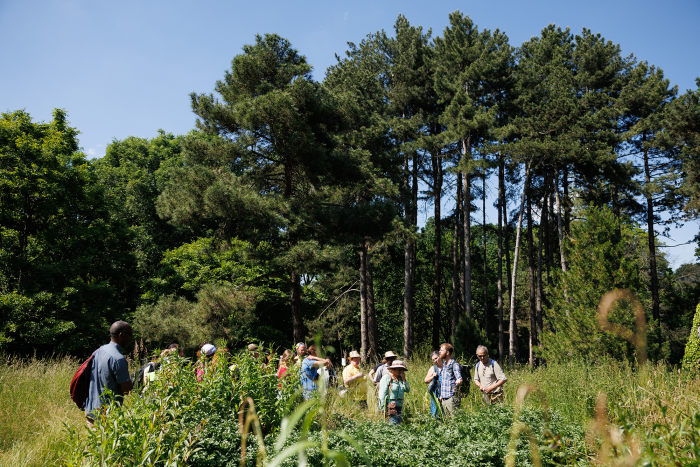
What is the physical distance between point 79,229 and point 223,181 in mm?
10327

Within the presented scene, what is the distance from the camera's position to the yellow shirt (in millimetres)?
5833

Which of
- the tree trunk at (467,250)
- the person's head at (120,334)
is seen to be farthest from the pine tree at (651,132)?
the person's head at (120,334)

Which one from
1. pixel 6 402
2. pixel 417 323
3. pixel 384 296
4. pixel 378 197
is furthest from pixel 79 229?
pixel 417 323

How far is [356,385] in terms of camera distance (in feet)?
20.0

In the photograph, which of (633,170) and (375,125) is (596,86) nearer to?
(633,170)

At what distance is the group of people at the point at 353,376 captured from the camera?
12.1 ft

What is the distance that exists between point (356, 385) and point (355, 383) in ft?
0.50

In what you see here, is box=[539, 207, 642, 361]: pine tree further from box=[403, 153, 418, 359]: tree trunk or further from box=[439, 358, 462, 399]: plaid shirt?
box=[403, 153, 418, 359]: tree trunk

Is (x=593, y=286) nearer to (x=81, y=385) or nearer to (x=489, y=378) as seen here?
(x=489, y=378)

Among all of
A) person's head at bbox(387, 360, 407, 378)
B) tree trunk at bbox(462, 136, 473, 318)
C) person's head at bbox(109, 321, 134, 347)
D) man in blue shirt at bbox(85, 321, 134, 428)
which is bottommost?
person's head at bbox(387, 360, 407, 378)

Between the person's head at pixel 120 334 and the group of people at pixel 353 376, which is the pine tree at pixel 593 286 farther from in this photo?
the person's head at pixel 120 334

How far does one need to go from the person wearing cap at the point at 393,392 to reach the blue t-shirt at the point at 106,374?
10.5 ft

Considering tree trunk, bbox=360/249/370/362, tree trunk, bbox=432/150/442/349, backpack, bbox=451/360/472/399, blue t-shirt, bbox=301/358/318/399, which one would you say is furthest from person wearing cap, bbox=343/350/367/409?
tree trunk, bbox=432/150/442/349

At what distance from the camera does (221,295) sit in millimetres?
12047
